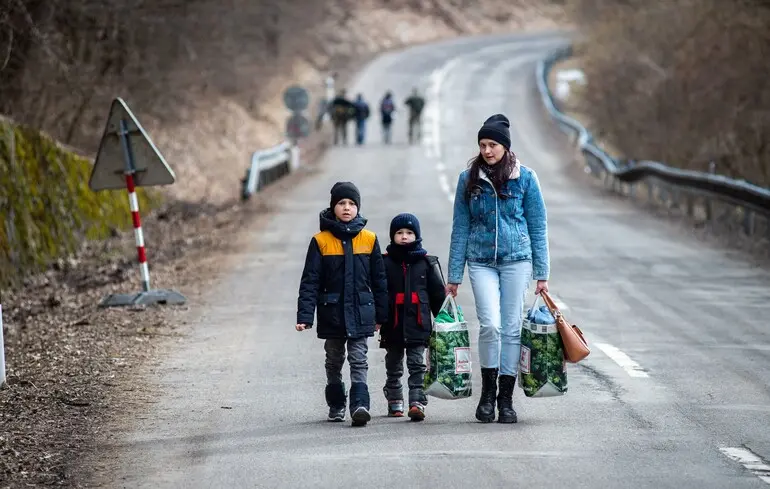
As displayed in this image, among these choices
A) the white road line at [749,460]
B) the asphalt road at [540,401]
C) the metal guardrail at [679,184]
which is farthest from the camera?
the metal guardrail at [679,184]

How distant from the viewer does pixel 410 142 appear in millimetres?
47031

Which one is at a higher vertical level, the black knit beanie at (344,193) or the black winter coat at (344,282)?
the black knit beanie at (344,193)

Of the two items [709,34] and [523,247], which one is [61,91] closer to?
[709,34]

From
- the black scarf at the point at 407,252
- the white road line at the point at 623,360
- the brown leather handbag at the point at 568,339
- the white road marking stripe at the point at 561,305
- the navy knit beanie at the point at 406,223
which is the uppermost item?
the navy knit beanie at the point at 406,223

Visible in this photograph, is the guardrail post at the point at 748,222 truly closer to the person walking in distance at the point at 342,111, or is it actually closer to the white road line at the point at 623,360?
the white road line at the point at 623,360

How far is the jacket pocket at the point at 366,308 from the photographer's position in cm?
836

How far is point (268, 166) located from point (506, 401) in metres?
26.1

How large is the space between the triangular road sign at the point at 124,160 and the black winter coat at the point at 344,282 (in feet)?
20.0

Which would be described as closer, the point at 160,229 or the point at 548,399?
the point at 548,399

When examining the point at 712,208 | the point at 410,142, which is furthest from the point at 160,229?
the point at 410,142

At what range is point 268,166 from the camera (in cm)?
3419

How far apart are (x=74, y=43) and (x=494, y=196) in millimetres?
23938

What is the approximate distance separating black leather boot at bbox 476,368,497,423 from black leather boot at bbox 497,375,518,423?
0.04 m

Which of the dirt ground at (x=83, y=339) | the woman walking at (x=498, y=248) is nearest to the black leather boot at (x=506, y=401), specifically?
the woman walking at (x=498, y=248)
